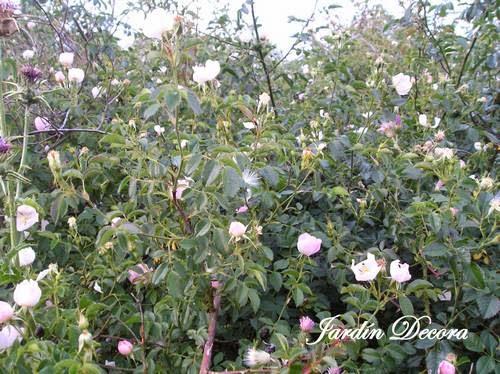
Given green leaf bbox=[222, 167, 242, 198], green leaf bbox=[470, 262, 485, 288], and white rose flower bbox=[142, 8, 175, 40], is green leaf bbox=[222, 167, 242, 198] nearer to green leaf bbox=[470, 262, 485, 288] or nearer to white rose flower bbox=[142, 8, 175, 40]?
white rose flower bbox=[142, 8, 175, 40]

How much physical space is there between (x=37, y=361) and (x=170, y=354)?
364mm

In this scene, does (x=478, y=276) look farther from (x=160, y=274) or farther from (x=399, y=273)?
(x=160, y=274)

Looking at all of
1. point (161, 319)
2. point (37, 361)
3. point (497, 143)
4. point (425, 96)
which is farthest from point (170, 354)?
point (425, 96)

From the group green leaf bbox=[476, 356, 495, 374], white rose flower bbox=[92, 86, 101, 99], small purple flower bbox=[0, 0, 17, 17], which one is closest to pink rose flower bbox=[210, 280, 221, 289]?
green leaf bbox=[476, 356, 495, 374]

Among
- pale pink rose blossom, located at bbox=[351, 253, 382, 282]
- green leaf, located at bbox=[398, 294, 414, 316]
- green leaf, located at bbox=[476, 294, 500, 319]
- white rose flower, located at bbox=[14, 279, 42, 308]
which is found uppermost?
white rose flower, located at bbox=[14, 279, 42, 308]

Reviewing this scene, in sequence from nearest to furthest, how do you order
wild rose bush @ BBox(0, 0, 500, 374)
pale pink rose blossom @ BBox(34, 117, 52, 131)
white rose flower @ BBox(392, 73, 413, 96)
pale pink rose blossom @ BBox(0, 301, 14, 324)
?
pale pink rose blossom @ BBox(0, 301, 14, 324), wild rose bush @ BBox(0, 0, 500, 374), white rose flower @ BBox(392, 73, 413, 96), pale pink rose blossom @ BBox(34, 117, 52, 131)

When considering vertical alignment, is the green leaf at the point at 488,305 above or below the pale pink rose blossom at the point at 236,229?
below

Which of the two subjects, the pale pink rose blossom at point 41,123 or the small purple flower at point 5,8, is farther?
the pale pink rose blossom at point 41,123

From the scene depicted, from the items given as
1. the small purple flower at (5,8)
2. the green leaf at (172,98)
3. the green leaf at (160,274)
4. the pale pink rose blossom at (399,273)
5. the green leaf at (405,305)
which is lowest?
the green leaf at (405,305)

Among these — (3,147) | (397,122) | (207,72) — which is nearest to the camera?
(3,147)

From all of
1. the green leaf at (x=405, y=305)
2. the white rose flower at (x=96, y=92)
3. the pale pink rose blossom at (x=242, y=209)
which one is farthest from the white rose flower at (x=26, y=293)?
the white rose flower at (x=96, y=92)

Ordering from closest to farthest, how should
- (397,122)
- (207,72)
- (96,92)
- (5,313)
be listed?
(5,313) < (207,72) < (397,122) < (96,92)

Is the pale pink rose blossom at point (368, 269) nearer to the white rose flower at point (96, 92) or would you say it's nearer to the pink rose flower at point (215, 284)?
the pink rose flower at point (215, 284)

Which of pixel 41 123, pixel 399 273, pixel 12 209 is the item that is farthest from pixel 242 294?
pixel 41 123
